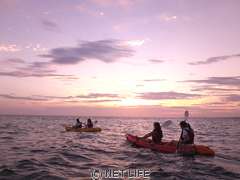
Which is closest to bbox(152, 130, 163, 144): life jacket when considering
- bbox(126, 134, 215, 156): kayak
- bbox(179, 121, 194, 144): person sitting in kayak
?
bbox(126, 134, 215, 156): kayak

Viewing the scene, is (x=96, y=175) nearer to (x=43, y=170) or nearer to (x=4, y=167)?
(x=43, y=170)

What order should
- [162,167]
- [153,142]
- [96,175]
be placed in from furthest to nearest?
[153,142], [162,167], [96,175]

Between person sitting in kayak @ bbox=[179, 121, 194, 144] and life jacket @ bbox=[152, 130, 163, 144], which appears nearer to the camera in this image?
person sitting in kayak @ bbox=[179, 121, 194, 144]

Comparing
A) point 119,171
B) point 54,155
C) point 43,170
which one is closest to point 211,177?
point 119,171

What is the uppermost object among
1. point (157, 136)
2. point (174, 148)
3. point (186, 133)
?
point (186, 133)

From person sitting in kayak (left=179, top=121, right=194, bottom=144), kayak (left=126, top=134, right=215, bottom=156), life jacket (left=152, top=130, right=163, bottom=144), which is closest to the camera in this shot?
kayak (left=126, top=134, right=215, bottom=156)

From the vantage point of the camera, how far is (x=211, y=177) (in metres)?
13.8

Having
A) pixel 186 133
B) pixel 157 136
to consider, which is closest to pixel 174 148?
pixel 186 133

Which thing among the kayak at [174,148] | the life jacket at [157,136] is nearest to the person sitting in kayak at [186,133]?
the kayak at [174,148]

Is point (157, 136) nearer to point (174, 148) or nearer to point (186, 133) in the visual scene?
point (174, 148)

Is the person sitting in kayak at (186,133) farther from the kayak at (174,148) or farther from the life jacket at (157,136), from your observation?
the life jacket at (157,136)

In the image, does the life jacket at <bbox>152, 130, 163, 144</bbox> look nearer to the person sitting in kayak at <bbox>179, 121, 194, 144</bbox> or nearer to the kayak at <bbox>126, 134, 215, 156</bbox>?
the kayak at <bbox>126, 134, 215, 156</bbox>

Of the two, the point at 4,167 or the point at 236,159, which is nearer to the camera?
the point at 4,167

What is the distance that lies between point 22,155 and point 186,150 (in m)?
10.6
